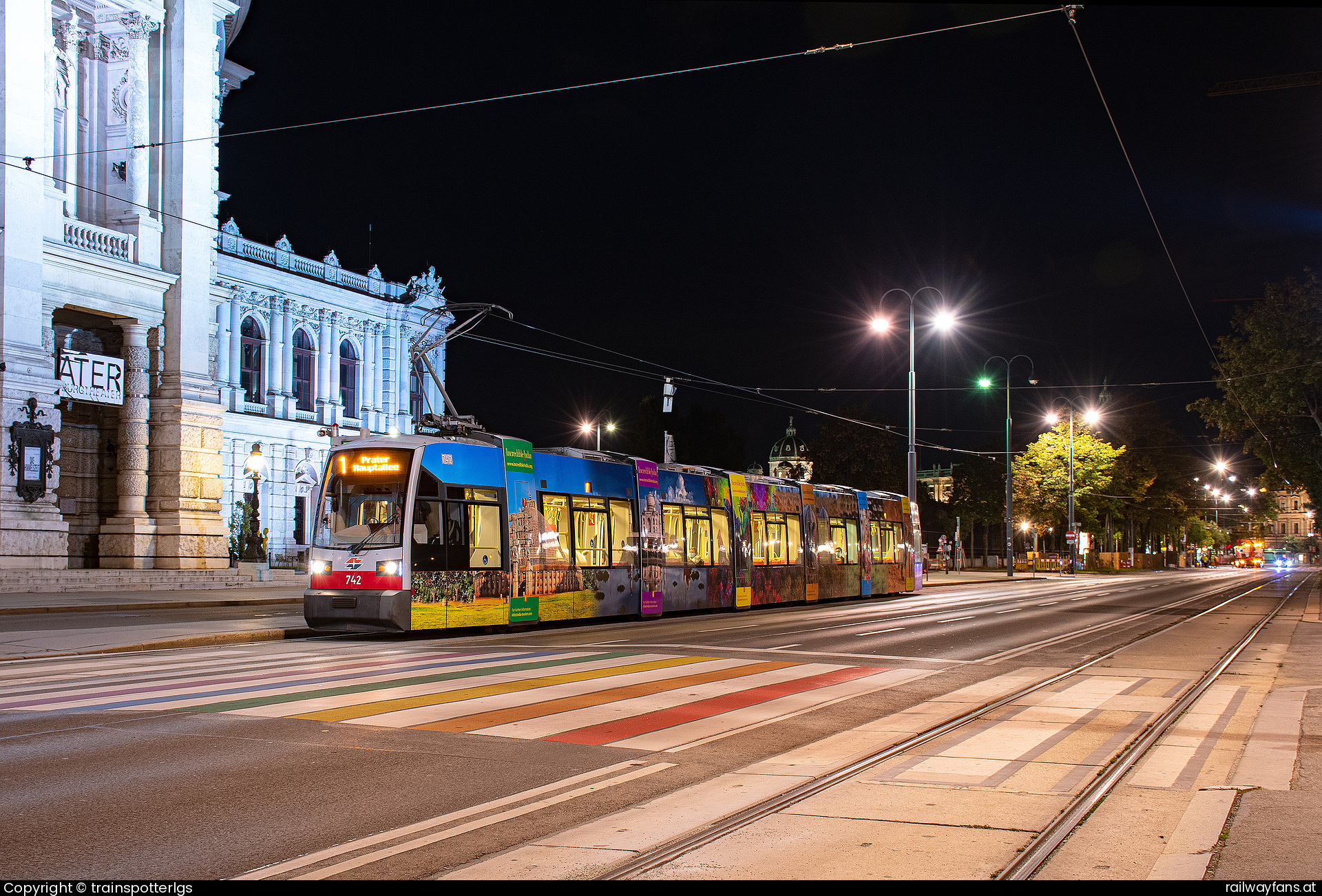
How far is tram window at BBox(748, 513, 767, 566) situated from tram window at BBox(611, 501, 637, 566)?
204 inches

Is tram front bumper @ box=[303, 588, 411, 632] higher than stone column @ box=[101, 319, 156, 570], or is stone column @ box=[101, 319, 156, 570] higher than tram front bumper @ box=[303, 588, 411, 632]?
A: stone column @ box=[101, 319, 156, 570]

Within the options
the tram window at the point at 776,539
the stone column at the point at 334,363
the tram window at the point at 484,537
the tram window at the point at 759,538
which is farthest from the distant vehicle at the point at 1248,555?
the tram window at the point at 484,537

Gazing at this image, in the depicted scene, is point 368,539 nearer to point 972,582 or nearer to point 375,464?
point 375,464

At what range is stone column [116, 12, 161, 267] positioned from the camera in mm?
32594

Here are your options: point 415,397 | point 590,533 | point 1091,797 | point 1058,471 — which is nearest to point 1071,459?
point 1058,471

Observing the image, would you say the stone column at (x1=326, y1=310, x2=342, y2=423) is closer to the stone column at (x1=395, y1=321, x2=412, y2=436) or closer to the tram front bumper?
the stone column at (x1=395, y1=321, x2=412, y2=436)

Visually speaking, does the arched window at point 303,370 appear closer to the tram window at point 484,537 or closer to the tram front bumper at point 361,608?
the tram window at point 484,537

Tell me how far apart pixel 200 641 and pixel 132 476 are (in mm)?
18395

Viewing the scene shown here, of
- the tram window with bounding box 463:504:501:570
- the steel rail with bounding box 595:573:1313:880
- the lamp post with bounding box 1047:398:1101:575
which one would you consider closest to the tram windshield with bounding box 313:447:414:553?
the tram window with bounding box 463:504:501:570

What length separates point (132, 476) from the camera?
32.2 meters

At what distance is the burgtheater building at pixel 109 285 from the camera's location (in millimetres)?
28734

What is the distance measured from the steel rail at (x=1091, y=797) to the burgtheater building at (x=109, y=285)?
2470cm
